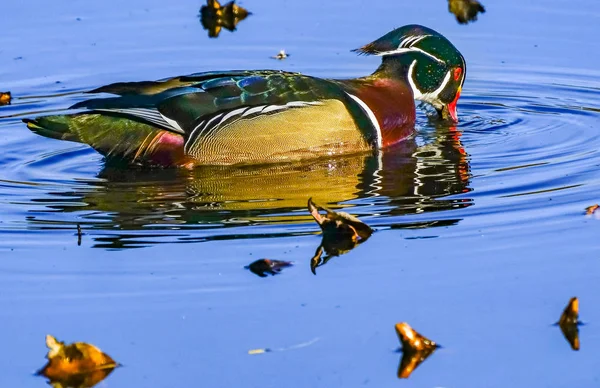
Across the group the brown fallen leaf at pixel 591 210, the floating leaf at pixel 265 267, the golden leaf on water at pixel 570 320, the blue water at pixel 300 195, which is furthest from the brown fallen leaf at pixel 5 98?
the golden leaf on water at pixel 570 320

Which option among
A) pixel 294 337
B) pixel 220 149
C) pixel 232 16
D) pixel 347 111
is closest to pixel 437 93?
pixel 347 111

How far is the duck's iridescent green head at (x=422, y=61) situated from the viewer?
11.7 m

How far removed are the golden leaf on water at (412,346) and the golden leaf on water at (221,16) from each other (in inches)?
338

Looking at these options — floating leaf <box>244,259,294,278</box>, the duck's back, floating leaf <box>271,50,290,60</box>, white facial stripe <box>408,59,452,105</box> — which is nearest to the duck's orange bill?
white facial stripe <box>408,59,452,105</box>

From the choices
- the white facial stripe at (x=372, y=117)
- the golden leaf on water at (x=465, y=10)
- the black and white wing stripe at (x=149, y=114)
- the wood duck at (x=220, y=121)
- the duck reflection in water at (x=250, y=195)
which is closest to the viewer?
the duck reflection in water at (x=250, y=195)

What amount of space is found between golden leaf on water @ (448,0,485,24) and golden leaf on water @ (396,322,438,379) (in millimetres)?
8410

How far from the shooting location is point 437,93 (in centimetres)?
1202

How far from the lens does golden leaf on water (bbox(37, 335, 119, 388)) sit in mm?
6375

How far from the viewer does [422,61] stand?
11.8 meters

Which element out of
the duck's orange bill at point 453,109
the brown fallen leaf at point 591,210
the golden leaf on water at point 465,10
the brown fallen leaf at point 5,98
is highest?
the golden leaf on water at point 465,10

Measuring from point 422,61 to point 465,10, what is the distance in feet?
9.64

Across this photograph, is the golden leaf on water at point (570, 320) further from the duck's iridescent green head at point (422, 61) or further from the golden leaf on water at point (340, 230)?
the duck's iridescent green head at point (422, 61)

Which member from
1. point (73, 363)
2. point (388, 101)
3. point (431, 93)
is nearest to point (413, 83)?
point (431, 93)

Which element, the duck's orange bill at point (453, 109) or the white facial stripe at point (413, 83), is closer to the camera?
the white facial stripe at point (413, 83)
